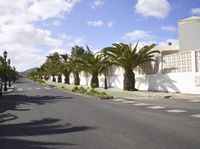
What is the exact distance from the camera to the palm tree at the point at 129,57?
128 feet

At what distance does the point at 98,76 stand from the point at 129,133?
4714cm

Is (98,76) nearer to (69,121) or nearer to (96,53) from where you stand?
(96,53)

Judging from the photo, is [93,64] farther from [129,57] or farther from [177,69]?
[177,69]

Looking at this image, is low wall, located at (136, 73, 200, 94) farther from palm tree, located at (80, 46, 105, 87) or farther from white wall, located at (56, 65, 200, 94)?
palm tree, located at (80, 46, 105, 87)

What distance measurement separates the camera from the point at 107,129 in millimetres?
12219

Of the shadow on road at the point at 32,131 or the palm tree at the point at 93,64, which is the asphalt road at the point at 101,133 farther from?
the palm tree at the point at 93,64

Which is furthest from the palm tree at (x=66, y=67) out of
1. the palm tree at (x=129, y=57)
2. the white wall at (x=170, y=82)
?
the white wall at (x=170, y=82)

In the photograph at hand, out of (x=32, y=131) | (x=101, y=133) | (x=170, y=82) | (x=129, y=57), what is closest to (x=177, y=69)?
(x=170, y=82)

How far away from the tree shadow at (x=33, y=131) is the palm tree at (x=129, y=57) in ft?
80.2

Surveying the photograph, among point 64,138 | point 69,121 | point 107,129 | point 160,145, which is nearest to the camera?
point 160,145

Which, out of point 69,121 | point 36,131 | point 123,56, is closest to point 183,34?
point 123,56

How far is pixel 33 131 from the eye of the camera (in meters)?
12.3

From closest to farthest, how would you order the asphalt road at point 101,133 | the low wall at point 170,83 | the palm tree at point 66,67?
the asphalt road at point 101,133
the low wall at point 170,83
the palm tree at point 66,67

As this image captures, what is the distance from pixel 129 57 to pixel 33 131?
27.8 m
